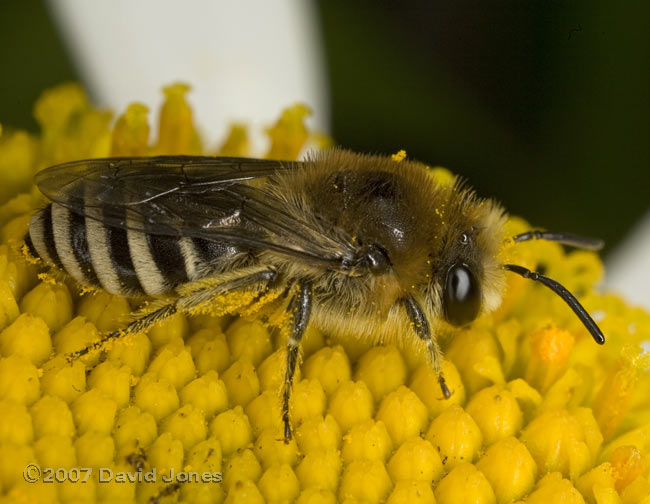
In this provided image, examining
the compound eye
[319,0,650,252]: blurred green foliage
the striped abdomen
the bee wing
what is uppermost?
the bee wing

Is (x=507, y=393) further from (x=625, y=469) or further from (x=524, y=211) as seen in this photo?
(x=524, y=211)

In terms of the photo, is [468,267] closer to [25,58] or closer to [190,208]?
[190,208]

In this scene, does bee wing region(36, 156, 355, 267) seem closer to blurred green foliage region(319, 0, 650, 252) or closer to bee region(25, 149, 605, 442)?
bee region(25, 149, 605, 442)

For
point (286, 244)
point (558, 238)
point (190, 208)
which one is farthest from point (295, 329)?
point (558, 238)

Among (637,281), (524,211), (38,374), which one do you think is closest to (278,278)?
(38,374)

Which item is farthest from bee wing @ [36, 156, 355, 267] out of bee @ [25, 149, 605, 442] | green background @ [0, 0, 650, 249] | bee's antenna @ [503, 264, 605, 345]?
green background @ [0, 0, 650, 249]
